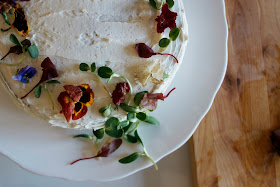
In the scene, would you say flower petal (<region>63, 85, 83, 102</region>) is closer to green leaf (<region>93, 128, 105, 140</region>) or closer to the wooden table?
green leaf (<region>93, 128, 105, 140</region>)

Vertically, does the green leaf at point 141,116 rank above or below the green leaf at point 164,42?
below

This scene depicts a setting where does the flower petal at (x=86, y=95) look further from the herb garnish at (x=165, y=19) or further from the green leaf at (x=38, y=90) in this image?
the herb garnish at (x=165, y=19)

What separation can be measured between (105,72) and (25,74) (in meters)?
0.27

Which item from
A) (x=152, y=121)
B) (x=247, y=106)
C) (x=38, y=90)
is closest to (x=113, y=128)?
(x=152, y=121)

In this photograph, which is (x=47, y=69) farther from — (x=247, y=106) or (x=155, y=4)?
(x=247, y=106)

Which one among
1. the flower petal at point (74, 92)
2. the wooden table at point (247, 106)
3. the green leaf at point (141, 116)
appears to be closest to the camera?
the flower petal at point (74, 92)

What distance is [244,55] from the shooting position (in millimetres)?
1354

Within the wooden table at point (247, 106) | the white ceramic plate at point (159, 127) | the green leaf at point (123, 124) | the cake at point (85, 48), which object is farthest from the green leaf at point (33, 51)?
the wooden table at point (247, 106)

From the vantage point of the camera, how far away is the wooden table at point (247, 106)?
132 cm

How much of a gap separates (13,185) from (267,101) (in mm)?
1240

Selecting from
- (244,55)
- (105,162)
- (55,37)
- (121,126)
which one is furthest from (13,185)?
(244,55)

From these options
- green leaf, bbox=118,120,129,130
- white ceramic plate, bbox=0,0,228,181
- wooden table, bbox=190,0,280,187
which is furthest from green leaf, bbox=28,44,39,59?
wooden table, bbox=190,0,280,187

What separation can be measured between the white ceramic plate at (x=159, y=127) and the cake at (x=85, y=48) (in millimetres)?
155

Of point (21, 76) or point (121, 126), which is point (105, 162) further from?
point (21, 76)
